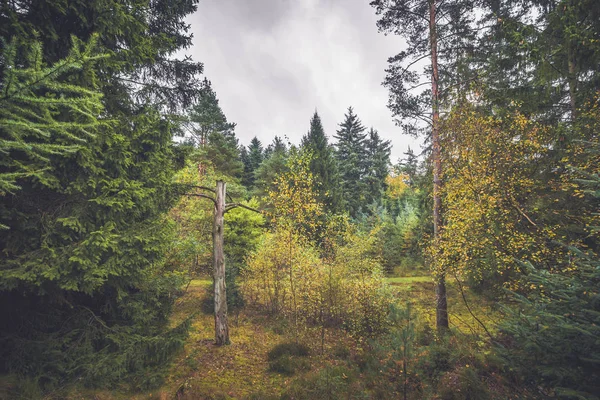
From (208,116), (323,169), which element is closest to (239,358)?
(208,116)

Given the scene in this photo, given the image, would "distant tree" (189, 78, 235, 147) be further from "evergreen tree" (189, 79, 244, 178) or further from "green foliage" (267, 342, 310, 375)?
"green foliage" (267, 342, 310, 375)

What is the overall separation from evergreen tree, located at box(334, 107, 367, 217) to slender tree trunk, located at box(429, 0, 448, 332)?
25559 millimetres

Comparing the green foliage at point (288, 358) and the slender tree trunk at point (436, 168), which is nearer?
the green foliage at point (288, 358)

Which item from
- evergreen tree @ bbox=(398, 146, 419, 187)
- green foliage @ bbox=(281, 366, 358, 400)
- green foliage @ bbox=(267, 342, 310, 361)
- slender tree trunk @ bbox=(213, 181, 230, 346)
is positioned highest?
evergreen tree @ bbox=(398, 146, 419, 187)

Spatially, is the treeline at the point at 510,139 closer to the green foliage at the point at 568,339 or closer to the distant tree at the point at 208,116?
the green foliage at the point at 568,339

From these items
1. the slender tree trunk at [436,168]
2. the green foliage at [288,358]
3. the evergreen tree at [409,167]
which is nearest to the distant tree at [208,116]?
the slender tree trunk at [436,168]

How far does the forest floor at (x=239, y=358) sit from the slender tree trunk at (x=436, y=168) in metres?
0.36

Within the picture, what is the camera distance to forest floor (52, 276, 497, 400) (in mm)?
5449

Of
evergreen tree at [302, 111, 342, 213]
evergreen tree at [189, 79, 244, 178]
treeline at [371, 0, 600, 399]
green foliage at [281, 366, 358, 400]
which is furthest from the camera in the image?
evergreen tree at [302, 111, 342, 213]

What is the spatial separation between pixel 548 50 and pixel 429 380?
358 inches

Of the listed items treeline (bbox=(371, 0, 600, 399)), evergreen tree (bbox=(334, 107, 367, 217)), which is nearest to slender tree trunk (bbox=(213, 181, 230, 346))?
treeline (bbox=(371, 0, 600, 399))

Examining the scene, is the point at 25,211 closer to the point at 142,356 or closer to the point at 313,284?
the point at 142,356

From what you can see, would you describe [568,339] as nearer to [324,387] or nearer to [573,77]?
[324,387]

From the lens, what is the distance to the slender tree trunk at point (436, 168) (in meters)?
8.34
